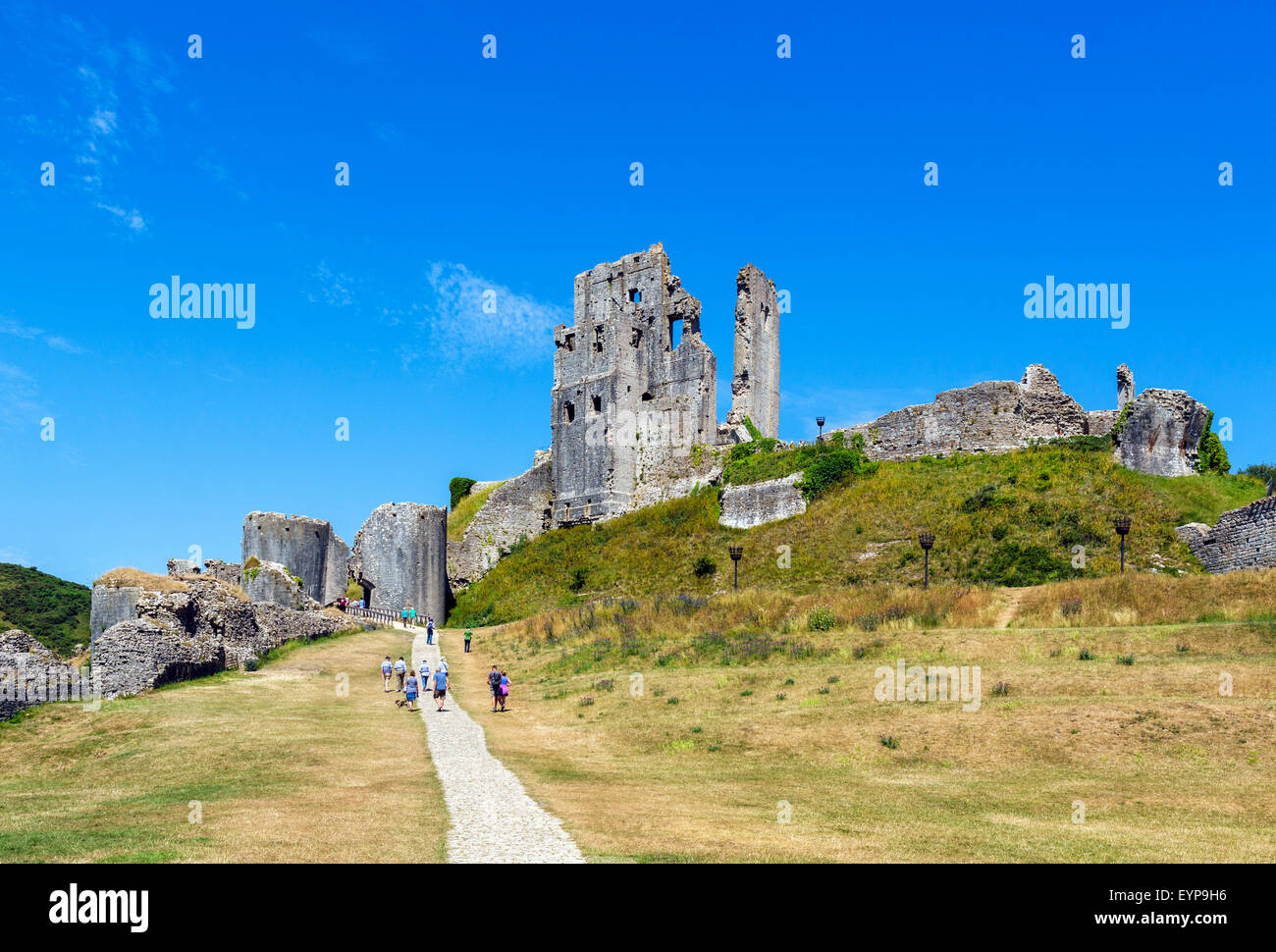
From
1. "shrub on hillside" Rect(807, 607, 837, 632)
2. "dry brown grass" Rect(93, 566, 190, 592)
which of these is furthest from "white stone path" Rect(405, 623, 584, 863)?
"dry brown grass" Rect(93, 566, 190, 592)

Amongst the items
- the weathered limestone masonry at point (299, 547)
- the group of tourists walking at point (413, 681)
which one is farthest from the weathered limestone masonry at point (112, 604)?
the weathered limestone masonry at point (299, 547)

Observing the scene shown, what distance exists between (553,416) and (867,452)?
21927 millimetres

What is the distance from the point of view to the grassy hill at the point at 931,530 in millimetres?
31438

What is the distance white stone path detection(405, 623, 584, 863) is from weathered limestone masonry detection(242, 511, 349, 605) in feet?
101

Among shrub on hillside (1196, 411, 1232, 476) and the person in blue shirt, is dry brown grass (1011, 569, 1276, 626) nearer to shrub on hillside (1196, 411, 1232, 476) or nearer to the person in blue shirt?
shrub on hillside (1196, 411, 1232, 476)

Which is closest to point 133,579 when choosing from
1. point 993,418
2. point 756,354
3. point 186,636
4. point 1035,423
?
point 186,636

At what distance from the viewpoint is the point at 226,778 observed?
13.6 metres

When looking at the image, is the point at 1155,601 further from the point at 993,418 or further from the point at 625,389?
the point at 625,389

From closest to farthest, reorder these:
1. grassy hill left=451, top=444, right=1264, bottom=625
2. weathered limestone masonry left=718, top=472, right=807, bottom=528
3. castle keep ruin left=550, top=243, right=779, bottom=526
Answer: grassy hill left=451, top=444, right=1264, bottom=625, weathered limestone masonry left=718, top=472, right=807, bottom=528, castle keep ruin left=550, top=243, right=779, bottom=526

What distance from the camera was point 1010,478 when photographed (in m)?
36.6

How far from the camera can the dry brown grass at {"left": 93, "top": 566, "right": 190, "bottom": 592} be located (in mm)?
27302

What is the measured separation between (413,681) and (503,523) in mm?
34090
